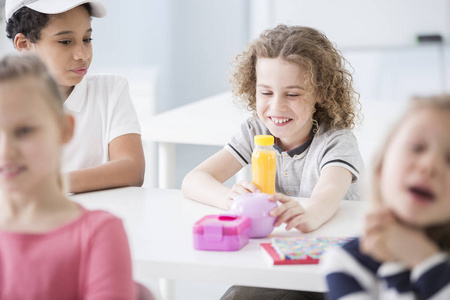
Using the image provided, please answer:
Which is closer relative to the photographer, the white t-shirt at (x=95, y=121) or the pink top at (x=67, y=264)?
the pink top at (x=67, y=264)

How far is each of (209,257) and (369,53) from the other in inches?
123

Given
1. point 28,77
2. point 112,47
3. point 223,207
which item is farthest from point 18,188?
point 112,47

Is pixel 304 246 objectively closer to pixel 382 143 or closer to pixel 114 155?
pixel 382 143

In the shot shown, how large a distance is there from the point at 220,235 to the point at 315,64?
2.05 feet

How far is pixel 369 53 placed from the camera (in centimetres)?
388

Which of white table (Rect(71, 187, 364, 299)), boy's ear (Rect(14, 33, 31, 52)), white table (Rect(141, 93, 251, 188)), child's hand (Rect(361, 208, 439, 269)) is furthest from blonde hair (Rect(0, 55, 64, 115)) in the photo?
white table (Rect(141, 93, 251, 188))

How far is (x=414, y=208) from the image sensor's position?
66 cm

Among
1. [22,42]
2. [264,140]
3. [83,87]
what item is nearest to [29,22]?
[22,42]

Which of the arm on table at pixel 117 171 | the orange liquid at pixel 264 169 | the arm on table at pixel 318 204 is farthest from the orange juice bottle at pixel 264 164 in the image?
the arm on table at pixel 117 171

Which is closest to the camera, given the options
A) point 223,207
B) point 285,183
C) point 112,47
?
point 223,207

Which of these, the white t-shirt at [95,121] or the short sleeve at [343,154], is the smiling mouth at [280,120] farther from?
the white t-shirt at [95,121]

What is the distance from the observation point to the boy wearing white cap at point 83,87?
156 cm

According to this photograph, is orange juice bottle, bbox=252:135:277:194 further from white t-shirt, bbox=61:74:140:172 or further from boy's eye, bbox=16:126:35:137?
boy's eye, bbox=16:126:35:137

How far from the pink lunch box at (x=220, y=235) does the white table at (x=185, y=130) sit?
0.93m
